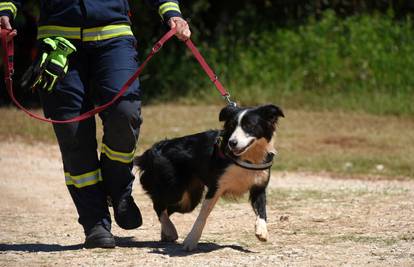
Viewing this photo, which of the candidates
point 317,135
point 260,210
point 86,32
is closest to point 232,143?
point 260,210

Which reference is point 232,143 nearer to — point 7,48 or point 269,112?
point 269,112

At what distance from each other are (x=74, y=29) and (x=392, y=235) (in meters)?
2.79

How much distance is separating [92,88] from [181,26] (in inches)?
32.6

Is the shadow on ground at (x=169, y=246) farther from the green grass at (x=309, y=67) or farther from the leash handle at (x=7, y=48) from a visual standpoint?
the green grass at (x=309, y=67)

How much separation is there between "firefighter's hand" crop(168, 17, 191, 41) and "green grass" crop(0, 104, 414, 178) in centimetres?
536

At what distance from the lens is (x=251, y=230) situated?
697cm

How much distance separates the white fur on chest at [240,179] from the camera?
6020 millimetres

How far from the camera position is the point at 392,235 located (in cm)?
633

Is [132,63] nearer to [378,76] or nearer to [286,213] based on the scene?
[286,213]

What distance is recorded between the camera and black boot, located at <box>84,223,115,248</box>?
241 inches

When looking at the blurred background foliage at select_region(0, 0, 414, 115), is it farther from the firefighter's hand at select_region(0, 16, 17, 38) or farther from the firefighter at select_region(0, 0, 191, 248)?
the firefighter at select_region(0, 0, 191, 248)

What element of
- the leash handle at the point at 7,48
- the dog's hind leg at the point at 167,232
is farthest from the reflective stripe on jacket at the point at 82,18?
the dog's hind leg at the point at 167,232

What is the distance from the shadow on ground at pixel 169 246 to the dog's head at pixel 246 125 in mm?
764

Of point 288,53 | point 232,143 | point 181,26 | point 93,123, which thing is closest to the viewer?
point 232,143
